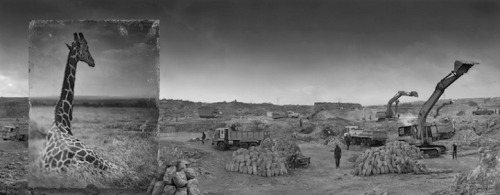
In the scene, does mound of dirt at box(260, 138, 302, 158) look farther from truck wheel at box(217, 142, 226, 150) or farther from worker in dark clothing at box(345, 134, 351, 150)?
worker in dark clothing at box(345, 134, 351, 150)

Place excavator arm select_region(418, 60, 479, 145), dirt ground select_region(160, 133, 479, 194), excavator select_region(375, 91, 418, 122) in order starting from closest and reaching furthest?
dirt ground select_region(160, 133, 479, 194) → excavator arm select_region(418, 60, 479, 145) → excavator select_region(375, 91, 418, 122)

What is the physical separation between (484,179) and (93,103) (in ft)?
43.4

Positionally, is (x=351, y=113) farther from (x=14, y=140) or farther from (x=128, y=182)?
(x=128, y=182)

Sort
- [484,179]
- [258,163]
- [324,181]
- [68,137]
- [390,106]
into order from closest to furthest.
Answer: [68,137], [484,179], [324,181], [258,163], [390,106]

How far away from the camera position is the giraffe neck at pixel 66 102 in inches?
497

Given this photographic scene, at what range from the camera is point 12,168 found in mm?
20109

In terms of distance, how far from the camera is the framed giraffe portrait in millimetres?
12477

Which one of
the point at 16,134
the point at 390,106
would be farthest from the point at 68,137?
the point at 390,106

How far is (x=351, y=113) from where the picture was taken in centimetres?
7881

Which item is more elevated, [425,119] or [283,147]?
[425,119]

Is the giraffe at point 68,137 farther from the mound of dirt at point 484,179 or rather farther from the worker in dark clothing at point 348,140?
the worker in dark clothing at point 348,140

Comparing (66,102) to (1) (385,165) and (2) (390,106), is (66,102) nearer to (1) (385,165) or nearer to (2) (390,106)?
(1) (385,165)

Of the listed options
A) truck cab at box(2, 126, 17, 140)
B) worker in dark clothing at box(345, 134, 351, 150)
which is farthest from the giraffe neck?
truck cab at box(2, 126, 17, 140)

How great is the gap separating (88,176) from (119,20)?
4.90m
